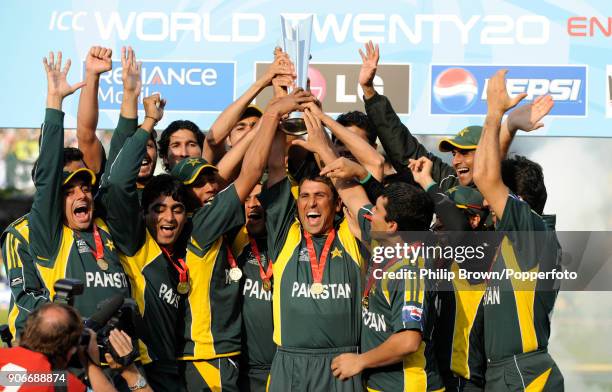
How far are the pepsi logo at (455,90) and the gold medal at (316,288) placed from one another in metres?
1.87

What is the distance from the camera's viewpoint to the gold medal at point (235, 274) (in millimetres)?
5352

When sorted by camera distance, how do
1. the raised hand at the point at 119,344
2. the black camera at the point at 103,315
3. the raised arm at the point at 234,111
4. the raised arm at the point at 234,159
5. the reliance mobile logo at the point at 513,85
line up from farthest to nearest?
1. the reliance mobile logo at the point at 513,85
2. the raised arm at the point at 234,111
3. the raised arm at the point at 234,159
4. the raised hand at the point at 119,344
5. the black camera at the point at 103,315

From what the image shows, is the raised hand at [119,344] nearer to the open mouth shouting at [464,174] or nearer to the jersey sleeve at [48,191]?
the jersey sleeve at [48,191]

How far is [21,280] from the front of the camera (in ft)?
16.4

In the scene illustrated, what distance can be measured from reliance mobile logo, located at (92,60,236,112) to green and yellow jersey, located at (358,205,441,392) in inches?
70.9

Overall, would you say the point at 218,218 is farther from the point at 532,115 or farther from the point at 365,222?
the point at 532,115

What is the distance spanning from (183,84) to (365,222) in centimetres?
194

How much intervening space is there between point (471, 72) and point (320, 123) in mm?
1537

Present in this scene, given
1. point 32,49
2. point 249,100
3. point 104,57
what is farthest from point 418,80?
→ point 32,49

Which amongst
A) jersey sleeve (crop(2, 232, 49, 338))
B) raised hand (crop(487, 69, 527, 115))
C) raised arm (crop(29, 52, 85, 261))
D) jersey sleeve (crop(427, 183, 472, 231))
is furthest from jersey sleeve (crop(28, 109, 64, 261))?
raised hand (crop(487, 69, 527, 115))

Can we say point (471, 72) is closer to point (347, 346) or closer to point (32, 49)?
point (347, 346)

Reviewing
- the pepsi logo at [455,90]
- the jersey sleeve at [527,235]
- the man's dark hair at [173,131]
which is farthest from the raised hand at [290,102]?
the pepsi logo at [455,90]

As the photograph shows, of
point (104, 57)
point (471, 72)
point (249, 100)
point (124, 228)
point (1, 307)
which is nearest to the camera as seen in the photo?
point (124, 228)

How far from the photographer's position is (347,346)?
16.6 ft
